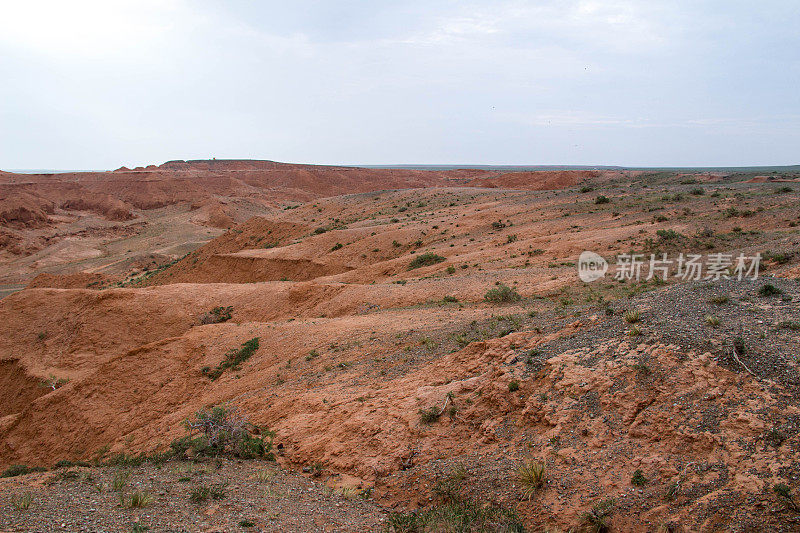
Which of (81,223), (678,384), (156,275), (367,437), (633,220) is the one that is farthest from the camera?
(81,223)

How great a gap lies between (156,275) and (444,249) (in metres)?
21.1

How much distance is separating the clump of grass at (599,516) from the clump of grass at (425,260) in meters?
15.4

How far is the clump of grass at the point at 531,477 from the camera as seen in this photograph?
535 cm

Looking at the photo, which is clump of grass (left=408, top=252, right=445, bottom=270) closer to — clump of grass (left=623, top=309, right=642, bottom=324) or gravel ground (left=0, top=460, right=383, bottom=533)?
clump of grass (left=623, top=309, right=642, bottom=324)

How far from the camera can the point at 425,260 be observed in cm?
2041

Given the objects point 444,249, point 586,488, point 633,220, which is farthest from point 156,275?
point 586,488

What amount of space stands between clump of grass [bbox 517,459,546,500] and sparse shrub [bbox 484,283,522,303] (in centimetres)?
729

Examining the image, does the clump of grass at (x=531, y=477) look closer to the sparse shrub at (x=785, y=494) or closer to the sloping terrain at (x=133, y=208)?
the sparse shrub at (x=785, y=494)

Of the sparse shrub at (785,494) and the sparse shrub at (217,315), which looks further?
the sparse shrub at (217,315)

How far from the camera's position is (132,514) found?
17.3ft

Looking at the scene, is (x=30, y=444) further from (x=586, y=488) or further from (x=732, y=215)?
(x=732, y=215)

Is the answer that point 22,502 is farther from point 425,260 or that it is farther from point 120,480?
point 425,260

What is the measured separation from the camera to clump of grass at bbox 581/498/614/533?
466 cm

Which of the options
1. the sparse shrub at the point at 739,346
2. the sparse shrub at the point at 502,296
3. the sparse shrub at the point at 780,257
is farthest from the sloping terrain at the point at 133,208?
the sparse shrub at the point at 780,257
